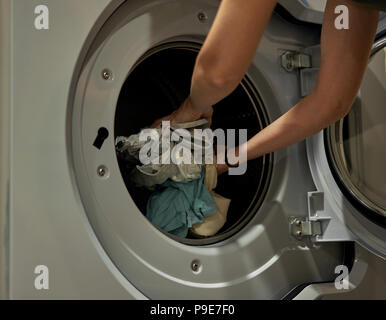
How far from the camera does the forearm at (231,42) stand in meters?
0.71

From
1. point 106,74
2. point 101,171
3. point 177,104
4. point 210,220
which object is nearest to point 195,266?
point 210,220

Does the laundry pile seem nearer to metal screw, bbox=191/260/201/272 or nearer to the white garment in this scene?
the white garment

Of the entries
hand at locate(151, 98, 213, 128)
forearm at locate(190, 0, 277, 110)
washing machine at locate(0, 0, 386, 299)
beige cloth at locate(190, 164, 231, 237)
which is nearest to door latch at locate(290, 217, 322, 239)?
washing machine at locate(0, 0, 386, 299)

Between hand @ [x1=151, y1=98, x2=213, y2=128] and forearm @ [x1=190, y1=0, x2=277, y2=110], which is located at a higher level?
forearm @ [x1=190, y1=0, x2=277, y2=110]

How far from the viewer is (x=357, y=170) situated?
1214mm

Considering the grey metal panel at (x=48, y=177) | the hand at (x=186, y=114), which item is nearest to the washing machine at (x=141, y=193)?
the grey metal panel at (x=48, y=177)

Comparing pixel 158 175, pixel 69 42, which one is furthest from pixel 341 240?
pixel 69 42

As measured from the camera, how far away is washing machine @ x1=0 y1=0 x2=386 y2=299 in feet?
2.60

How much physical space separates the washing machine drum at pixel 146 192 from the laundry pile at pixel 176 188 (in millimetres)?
39

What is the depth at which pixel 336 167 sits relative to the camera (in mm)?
1114

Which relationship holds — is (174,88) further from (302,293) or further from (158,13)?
(302,293)
